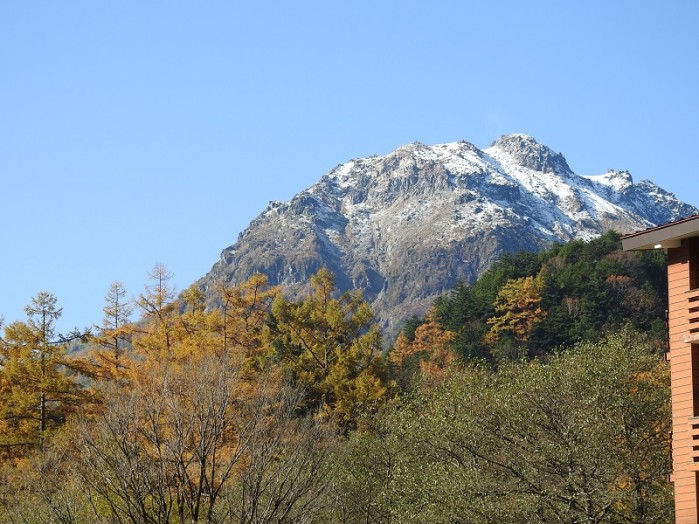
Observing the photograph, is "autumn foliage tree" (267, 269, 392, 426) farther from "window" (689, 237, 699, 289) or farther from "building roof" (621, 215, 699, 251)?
"window" (689, 237, 699, 289)

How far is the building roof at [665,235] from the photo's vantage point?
23.6 meters

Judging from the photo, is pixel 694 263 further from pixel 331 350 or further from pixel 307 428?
pixel 331 350

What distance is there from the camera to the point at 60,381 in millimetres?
49344

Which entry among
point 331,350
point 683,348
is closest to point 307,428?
point 683,348

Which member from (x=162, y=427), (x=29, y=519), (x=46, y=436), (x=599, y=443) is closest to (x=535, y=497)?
(x=599, y=443)

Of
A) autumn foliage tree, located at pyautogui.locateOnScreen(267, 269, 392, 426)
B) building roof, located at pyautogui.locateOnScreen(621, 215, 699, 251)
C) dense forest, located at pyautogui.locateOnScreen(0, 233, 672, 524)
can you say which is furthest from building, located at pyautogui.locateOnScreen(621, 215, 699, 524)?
autumn foliage tree, located at pyautogui.locateOnScreen(267, 269, 392, 426)

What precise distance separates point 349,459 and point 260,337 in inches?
903

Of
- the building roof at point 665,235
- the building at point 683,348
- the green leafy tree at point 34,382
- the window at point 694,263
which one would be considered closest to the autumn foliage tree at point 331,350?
the green leafy tree at point 34,382

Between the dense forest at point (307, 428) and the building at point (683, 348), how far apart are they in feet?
14.5

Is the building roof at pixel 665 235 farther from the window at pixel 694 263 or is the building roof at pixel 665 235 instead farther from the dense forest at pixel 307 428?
the dense forest at pixel 307 428

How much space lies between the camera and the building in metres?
23.0

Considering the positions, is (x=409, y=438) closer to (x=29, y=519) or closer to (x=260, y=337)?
(x=29, y=519)

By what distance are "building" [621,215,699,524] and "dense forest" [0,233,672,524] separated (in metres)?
4.42

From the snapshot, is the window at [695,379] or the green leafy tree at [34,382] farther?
the green leafy tree at [34,382]
